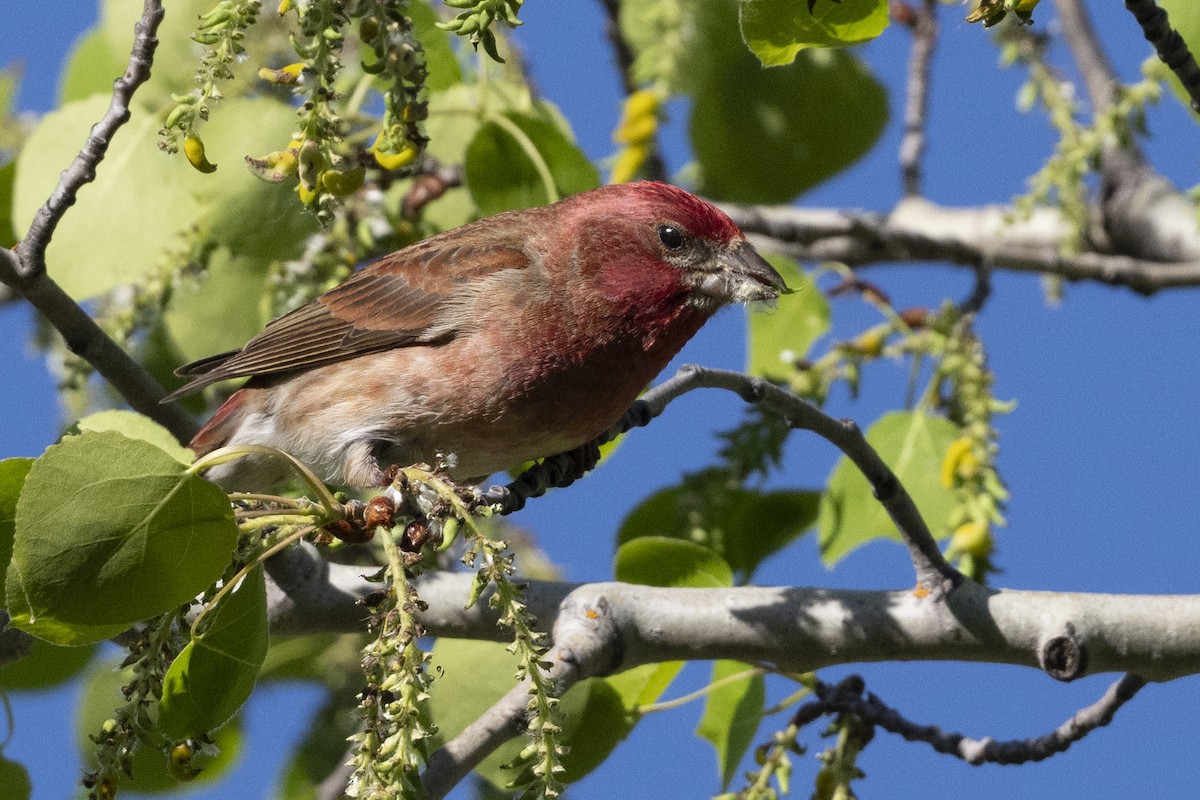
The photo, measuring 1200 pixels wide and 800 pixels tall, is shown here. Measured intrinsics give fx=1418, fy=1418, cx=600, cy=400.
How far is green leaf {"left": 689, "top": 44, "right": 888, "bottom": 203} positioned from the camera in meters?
5.86

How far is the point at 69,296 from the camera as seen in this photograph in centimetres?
362

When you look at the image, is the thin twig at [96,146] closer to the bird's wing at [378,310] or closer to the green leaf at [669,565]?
the bird's wing at [378,310]

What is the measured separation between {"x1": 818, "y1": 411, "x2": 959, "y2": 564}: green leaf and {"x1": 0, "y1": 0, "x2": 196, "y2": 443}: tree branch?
203 centimetres

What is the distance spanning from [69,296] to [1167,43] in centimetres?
270

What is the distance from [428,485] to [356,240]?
1821 millimetres

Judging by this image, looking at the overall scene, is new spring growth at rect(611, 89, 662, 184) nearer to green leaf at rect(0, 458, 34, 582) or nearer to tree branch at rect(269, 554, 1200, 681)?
tree branch at rect(269, 554, 1200, 681)

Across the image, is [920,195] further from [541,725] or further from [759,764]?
[541,725]

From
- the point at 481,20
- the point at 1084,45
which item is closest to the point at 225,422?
the point at 481,20

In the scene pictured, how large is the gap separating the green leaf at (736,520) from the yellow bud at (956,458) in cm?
59

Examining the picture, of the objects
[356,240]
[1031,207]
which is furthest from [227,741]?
[1031,207]

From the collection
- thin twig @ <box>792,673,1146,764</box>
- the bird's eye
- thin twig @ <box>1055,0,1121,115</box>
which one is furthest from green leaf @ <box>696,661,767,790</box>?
thin twig @ <box>1055,0,1121,115</box>

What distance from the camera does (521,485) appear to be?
4223 mm

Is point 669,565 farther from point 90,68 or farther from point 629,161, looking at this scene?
point 90,68

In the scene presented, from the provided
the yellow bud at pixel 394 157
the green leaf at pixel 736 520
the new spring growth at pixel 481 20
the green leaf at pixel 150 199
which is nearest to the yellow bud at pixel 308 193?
the yellow bud at pixel 394 157
